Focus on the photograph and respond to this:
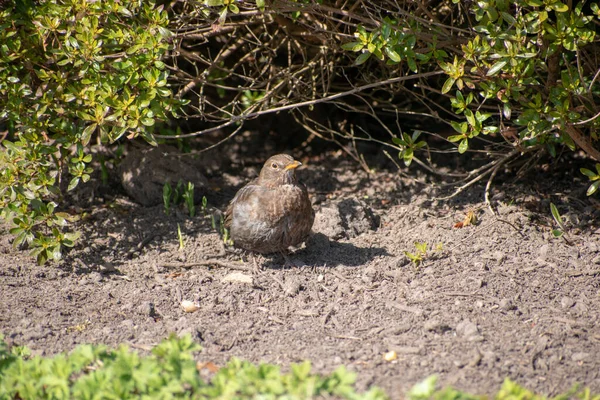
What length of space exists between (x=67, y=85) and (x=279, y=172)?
1839 millimetres

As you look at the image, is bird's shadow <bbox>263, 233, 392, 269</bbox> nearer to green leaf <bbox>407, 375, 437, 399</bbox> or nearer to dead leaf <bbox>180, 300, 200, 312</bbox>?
dead leaf <bbox>180, 300, 200, 312</bbox>

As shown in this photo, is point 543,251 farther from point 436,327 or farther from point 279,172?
point 279,172

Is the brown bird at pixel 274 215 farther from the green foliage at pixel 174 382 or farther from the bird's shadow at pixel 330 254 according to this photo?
the green foliage at pixel 174 382

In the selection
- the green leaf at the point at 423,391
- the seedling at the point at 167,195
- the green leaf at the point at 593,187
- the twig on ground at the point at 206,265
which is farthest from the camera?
the seedling at the point at 167,195

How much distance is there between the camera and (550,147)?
5.36 metres

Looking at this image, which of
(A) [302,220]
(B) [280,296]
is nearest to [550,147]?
(A) [302,220]

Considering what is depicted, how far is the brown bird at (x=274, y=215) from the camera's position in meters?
5.60

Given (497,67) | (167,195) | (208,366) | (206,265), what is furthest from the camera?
(167,195)

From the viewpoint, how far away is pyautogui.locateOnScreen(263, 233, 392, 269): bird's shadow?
18.7 feet

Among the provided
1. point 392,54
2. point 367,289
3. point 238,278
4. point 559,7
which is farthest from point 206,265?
point 559,7

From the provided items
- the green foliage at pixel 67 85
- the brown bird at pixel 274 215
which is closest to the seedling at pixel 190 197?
the brown bird at pixel 274 215

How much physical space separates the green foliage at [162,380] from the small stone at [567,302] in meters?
1.98

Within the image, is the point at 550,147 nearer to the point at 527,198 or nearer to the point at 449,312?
the point at 527,198

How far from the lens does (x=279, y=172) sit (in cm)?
585
